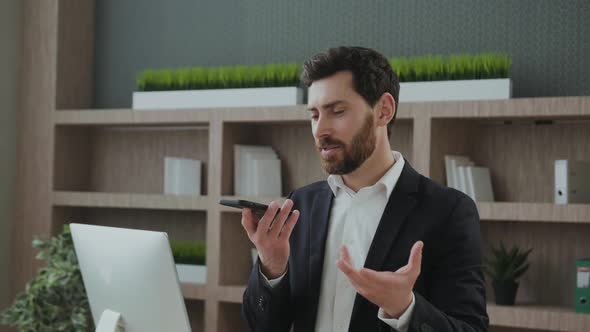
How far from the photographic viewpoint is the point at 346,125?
1918 mm

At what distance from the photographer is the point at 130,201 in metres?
4.23

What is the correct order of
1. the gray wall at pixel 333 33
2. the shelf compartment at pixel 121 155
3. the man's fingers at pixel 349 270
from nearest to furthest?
the man's fingers at pixel 349 270, the gray wall at pixel 333 33, the shelf compartment at pixel 121 155

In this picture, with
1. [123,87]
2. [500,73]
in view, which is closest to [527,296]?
[500,73]

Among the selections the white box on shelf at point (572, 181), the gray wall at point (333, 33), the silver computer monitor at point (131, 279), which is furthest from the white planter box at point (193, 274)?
the silver computer monitor at point (131, 279)

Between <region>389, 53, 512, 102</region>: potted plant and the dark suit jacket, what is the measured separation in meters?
1.64

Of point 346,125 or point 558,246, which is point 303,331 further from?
point 558,246

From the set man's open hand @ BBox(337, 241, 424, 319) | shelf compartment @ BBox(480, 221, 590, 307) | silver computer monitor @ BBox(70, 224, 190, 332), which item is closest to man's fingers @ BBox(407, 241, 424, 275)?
man's open hand @ BBox(337, 241, 424, 319)

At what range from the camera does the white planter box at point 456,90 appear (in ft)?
11.5

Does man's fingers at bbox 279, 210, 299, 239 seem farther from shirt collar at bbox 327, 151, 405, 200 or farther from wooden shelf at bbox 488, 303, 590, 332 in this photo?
wooden shelf at bbox 488, 303, 590, 332

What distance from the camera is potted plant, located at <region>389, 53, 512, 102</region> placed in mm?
3531

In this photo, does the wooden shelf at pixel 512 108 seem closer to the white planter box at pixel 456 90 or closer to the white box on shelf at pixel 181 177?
the white planter box at pixel 456 90

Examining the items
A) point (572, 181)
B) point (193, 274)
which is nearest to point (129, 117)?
point (193, 274)

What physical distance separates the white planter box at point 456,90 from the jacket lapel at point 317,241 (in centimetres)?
162

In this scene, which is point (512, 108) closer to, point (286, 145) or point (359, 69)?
point (286, 145)
